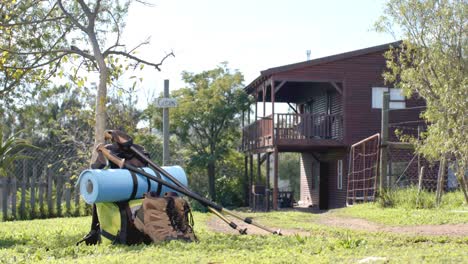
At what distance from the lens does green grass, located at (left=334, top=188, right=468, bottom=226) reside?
1315 cm

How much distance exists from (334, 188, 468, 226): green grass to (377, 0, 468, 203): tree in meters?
0.96

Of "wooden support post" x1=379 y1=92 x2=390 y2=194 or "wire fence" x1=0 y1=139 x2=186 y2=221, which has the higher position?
"wooden support post" x1=379 y1=92 x2=390 y2=194

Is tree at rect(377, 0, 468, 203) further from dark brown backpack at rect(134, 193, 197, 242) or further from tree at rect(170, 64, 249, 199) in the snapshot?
tree at rect(170, 64, 249, 199)

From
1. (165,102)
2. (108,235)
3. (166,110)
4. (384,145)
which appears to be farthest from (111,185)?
(384,145)

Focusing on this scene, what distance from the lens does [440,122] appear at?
14.3 metres

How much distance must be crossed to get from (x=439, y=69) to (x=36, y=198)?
34.1 ft

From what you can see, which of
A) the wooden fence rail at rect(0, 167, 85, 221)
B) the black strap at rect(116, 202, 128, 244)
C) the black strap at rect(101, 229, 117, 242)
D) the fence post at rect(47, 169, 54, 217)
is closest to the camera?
the black strap at rect(116, 202, 128, 244)

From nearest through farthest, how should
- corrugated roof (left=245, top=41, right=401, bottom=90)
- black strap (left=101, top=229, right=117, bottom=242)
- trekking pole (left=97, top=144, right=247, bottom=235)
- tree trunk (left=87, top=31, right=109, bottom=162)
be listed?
black strap (left=101, top=229, right=117, bottom=242) < trekking pole (left=97, top=144, right=247, bottom=235) < tree trunk (left=87, top=31, right=109, bottom=162) < corrugated roof (left=245, top=41, right=401, bottom=90)

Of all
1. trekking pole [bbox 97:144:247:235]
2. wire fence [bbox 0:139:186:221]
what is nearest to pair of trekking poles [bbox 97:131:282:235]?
trekking pole [bbox 97:144:247:235]

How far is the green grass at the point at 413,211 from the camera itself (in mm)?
13153

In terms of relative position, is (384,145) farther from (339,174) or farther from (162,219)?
(162,219)

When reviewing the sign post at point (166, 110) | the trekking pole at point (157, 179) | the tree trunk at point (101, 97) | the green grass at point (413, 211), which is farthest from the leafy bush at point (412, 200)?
the trekking pole at point (157, 179)

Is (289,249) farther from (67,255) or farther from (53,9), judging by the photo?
(53,9)

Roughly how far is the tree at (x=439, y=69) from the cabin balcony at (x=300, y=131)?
6.10 metres
